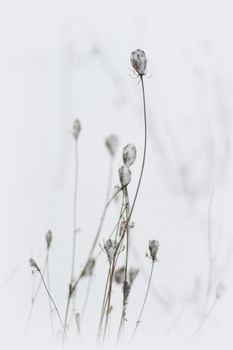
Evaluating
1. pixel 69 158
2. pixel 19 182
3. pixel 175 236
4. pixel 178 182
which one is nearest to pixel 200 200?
pixel 178 182

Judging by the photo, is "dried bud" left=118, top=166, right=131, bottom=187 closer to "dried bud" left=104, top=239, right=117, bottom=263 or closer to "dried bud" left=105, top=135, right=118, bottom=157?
"dried bud" left=104, top=239, right=117, bottom=263

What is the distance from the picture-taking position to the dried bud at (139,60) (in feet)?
3.92

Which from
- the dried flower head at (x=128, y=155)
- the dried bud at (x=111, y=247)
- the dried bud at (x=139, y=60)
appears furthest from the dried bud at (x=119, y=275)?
the dried bud at (x=139, y=60)

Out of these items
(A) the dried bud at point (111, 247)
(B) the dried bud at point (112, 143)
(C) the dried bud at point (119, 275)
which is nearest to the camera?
(A) the dried bud at point (111, 247)

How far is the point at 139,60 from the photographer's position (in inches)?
47.2

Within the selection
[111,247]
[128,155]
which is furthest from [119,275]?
[128,155]

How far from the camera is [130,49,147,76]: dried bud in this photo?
1196 mm

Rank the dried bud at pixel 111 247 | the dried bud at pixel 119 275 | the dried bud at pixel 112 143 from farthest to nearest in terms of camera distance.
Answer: the dried bud at pixel 112 143 → the dried bud at pixel 119 275 → the dried bud at pixel 111 247

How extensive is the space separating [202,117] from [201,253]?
94 centimetres

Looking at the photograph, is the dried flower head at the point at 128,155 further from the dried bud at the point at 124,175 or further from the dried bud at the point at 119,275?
the dried bud at the point at 119,275

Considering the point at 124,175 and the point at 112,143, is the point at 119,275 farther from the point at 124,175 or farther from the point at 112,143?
the point at 112,143

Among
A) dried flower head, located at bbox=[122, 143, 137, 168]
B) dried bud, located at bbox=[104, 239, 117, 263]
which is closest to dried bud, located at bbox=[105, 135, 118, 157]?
dried flower head, located at bbox=[122, 143, 137, 168]

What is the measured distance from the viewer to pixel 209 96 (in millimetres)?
3133

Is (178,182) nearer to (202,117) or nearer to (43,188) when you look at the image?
(202,117)
